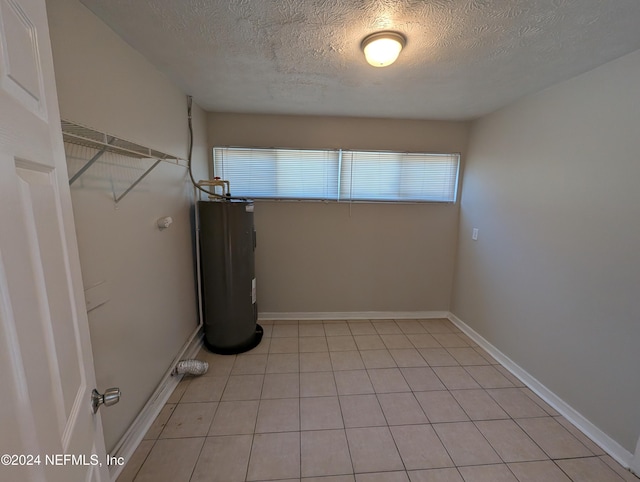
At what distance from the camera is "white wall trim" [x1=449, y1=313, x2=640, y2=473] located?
1448mm

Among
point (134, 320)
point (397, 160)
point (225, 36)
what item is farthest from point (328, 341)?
point (225, 36)

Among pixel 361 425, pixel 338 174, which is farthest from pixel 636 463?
pixel 338 174

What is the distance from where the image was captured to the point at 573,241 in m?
1.73

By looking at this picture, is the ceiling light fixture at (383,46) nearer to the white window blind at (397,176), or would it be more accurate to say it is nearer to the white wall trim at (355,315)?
the white window blind at (397,176)

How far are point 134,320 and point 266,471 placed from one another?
113 centimetres

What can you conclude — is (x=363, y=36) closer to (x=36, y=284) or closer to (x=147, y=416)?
(x=36, y=284)

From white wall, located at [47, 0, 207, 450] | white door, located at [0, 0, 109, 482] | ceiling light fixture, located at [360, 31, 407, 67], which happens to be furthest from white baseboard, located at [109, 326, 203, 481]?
ceiling light fixture, located at [360, 31, 407, 67]

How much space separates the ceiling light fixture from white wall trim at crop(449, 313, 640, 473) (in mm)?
2525

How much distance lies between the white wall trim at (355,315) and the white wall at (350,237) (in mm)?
49

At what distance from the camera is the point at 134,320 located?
1519mm

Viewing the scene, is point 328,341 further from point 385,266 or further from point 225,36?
point 225,36

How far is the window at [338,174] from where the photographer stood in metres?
2.76

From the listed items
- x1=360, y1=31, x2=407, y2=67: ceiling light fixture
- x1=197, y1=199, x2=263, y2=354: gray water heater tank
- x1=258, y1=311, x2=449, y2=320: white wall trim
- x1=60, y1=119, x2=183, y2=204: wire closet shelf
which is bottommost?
x1=258, y1=311, x2=449, y2=320: white wall trim

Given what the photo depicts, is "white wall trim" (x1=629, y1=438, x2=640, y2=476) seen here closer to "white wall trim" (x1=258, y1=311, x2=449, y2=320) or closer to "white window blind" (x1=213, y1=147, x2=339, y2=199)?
"white wall trim" (x1=258, y1=311, x2=449, y2=320)
